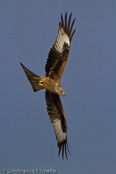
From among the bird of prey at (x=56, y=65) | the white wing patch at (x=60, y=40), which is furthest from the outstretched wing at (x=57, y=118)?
the white wing patch at (x=60, y=40)

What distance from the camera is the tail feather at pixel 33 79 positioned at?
26.2 ft

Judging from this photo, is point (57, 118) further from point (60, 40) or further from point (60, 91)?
point (60, 40)

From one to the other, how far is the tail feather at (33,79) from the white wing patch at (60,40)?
951 millimetres

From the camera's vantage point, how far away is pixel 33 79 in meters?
8.27

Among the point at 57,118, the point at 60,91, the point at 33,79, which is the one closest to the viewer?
the point at 60,91

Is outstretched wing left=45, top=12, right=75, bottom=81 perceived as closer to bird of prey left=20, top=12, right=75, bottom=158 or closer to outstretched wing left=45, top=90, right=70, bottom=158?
bird of prey left=20, top=12, right=75, bottom=158

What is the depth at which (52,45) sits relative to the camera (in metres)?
8.16

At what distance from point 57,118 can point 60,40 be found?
234cm

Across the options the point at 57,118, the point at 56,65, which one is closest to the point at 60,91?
the point at 56,65

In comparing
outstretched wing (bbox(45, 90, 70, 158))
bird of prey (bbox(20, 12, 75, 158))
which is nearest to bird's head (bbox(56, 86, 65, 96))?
bird of prey (bbox(20, 12, 75, 158))

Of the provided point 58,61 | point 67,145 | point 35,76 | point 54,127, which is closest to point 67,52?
point 58,61

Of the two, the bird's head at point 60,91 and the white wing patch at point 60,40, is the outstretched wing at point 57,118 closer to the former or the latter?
the bird's head at point 60,91

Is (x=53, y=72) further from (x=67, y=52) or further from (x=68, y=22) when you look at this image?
(x=68, y=22)

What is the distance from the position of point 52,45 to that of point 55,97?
5.15 ft
